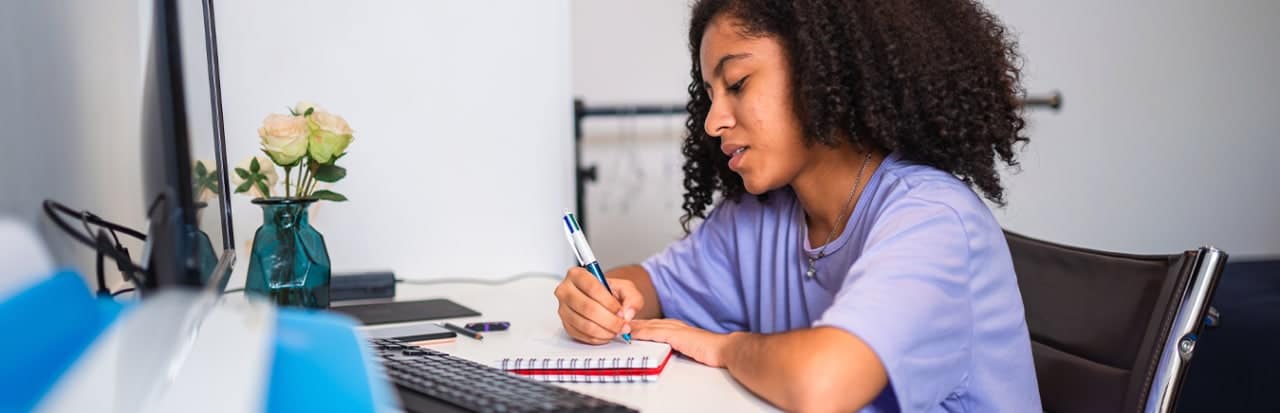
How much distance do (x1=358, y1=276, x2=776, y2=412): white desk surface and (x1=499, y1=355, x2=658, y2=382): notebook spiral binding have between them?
1cm

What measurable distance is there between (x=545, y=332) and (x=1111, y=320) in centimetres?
58

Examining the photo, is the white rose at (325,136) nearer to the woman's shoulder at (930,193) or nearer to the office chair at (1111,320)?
the woman's shoulder at (930,193)

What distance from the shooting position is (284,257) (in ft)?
3.28

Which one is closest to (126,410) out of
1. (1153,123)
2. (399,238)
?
(399,238)

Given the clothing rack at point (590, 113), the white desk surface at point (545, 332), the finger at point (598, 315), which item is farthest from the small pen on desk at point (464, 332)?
the clothing rack at point (590, 113)

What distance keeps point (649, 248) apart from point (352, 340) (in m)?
2.03

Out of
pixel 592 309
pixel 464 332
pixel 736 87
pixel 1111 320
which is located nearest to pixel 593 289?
pixel 592 309

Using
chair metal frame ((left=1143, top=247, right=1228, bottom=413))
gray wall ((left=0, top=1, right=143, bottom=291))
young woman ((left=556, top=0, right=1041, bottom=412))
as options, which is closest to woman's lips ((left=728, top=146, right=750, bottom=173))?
young woman ((left=556, top=0, right=1041, bottom=412))

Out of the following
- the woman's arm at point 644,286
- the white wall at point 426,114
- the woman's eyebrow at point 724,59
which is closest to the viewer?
the woman's eyebrow at point 724,59

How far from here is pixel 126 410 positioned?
39cm

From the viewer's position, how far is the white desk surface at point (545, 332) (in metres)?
0.76

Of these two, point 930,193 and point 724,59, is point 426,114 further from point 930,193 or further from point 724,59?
point 930,193

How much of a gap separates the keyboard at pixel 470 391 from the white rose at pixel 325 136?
30cm

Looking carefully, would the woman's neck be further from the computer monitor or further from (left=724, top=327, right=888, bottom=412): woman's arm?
the computer monitor
